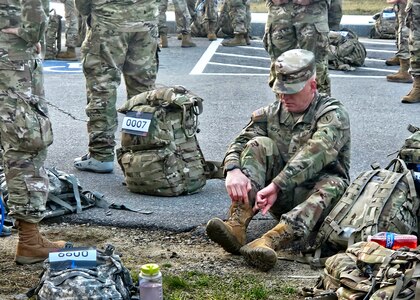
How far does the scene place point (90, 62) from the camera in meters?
7.09

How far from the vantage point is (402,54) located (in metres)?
11.0

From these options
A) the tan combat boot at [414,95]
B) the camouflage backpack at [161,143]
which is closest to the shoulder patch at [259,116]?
the camouflage backpack at [161,143]

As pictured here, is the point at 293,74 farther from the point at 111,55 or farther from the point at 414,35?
the point at 414,35

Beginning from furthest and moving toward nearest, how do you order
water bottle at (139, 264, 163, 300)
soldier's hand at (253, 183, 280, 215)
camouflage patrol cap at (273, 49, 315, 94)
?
camouflage patrol cap at (273, 49, 315, 94) < soldier's hand at (253, 183, 280, 215) < water bottle at (139, 264, 163, 300)

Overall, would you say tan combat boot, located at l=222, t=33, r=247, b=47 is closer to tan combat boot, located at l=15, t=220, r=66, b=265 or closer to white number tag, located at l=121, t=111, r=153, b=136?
white number tag, located at l=121, t=111, r=153, b=136

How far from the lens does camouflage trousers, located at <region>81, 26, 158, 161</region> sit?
7041mm

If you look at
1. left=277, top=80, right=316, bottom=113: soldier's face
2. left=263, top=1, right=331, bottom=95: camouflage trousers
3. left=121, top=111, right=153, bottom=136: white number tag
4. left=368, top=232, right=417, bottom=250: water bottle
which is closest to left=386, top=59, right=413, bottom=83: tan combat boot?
left=263, top=1, right=331, bottom=95: camouflage trousers

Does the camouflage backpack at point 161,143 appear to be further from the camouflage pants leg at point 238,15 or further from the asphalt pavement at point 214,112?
the camouflage pants leg at point 238,15

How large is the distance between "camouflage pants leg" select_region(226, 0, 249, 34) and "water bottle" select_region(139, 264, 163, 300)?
35.4ft

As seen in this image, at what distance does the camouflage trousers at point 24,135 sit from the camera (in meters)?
5.05

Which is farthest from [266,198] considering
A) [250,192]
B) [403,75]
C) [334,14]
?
[403,75]

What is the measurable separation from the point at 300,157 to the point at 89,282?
1686 millimetres

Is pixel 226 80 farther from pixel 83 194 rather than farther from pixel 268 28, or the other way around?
pixel 83 194

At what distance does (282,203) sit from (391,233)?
39.0 inches
